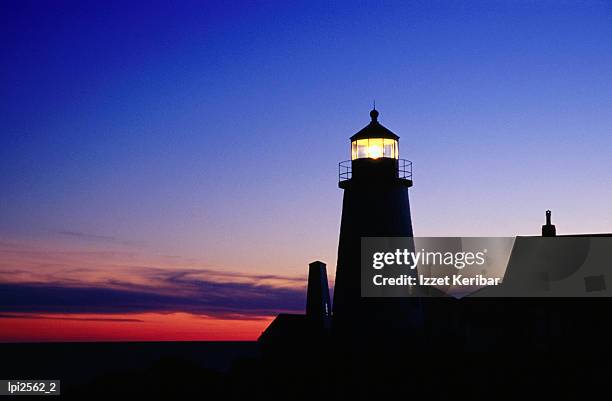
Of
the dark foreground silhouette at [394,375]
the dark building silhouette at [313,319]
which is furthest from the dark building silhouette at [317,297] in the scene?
the dark foreground silhouette at [394,375]

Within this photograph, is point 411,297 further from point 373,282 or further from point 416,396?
point 416,396

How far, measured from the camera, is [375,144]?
29.9 m

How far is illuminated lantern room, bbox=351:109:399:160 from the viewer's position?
97.8ft

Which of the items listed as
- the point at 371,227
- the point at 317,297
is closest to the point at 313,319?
the point at 317,297

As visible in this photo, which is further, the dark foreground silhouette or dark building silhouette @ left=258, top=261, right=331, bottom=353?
dark building silhouette @ left=258, top=261, right=331, bottom=353

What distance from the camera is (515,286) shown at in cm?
2991

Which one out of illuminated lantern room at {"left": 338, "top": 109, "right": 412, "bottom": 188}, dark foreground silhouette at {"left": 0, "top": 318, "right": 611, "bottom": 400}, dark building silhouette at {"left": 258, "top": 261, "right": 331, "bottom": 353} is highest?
illuminated lantern room at {"left": 338, "top": 109, "right": 412, "bottom": 188}

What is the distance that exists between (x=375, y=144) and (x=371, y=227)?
3.41 m

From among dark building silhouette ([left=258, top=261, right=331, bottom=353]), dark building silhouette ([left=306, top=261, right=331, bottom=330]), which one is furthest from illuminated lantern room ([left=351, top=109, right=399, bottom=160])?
dark building silhouette ([left=258, top=261, right=331, bottom=353])

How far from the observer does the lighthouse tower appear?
95.0 feet

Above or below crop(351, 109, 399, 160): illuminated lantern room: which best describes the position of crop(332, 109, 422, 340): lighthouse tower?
below

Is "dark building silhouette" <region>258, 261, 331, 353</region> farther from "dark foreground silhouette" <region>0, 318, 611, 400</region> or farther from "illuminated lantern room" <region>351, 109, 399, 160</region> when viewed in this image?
"illuminated lantern room" <region>351, 109, 399, 160</region>

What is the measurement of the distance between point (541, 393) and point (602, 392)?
173 cm

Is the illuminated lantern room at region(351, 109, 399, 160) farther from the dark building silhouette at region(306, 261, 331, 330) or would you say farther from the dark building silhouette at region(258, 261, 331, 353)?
the dark building silhouette at region(258, 261, 331, 353)
